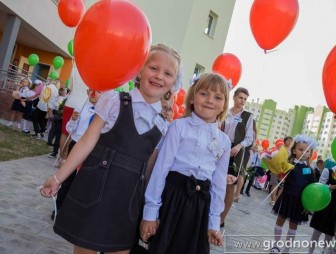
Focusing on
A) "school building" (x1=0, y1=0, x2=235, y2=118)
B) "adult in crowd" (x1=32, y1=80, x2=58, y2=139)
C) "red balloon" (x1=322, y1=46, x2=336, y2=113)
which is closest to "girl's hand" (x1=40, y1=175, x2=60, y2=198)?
"red balloon" (x1=322, y1=46, x2=336, y2=113)

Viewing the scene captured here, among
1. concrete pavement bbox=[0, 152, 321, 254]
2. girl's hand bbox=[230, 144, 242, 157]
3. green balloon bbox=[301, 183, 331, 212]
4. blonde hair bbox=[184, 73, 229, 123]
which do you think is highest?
blonde hair bbox=[184, 73, 229, 123]

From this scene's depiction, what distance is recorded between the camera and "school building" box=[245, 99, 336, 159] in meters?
56.7

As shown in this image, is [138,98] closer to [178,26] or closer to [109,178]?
[109,178]

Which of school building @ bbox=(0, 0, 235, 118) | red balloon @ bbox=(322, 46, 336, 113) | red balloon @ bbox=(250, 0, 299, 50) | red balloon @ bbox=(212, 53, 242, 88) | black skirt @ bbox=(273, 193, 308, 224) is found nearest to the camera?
red balloon @ bbox=(322, 46, 336, 113)

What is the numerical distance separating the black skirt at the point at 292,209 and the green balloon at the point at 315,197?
15 cm

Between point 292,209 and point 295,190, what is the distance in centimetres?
24

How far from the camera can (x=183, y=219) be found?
6.78ft

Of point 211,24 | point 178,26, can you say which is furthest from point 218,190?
point 211,24

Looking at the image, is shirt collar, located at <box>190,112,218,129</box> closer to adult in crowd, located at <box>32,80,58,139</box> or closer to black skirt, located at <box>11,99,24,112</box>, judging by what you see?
adult in crowd, located at <box>32,80,58,139</box>

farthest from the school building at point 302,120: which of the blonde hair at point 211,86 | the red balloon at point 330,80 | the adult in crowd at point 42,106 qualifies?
the blonde hair at point 211,86

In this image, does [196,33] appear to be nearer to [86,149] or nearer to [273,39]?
[273,39]

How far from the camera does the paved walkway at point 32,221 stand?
2826 mm

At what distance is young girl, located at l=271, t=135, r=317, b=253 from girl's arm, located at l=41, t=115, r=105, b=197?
10.9 feet

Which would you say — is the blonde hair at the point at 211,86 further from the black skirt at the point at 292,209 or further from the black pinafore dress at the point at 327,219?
the black pinafore dress at the point at 327,219
